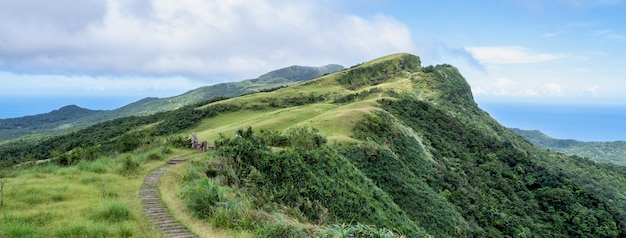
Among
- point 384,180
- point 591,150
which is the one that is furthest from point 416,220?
point 591,150

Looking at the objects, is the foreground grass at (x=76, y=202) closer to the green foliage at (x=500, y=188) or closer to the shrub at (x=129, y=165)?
the shrub at (x=129, y=165)

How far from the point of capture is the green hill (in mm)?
14328

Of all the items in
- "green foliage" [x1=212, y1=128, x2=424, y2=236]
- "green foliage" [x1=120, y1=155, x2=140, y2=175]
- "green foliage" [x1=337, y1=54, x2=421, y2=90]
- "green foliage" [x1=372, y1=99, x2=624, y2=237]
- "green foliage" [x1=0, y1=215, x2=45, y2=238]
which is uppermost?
"green foliage" [x1=337, y1=54, x2=421, y2=90]

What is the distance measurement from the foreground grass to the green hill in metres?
0.23

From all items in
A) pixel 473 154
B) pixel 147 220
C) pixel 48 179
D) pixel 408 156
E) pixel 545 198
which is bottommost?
pixel 545 198

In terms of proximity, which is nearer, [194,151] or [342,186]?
[342,186]

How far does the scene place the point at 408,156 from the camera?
134 feet

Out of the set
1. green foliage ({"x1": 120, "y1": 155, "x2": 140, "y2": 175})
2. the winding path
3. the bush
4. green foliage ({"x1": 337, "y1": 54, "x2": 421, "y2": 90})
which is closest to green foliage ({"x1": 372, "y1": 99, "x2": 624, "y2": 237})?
the bush

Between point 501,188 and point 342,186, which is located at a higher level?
point 342,186

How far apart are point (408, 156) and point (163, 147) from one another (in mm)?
26568

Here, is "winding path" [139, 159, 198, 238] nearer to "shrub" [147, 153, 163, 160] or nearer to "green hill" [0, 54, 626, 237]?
"green hill" [0, 54, 626, 237]

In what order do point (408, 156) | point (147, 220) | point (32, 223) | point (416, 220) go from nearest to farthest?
point (32, 223)
point (147, 220)
point (416, 220)
point (408, 156)

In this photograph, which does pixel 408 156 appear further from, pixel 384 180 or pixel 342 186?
pixel 342 186

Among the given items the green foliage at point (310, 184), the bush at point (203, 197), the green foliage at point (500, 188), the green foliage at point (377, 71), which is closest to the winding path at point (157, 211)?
the bush at point (203, 197)
